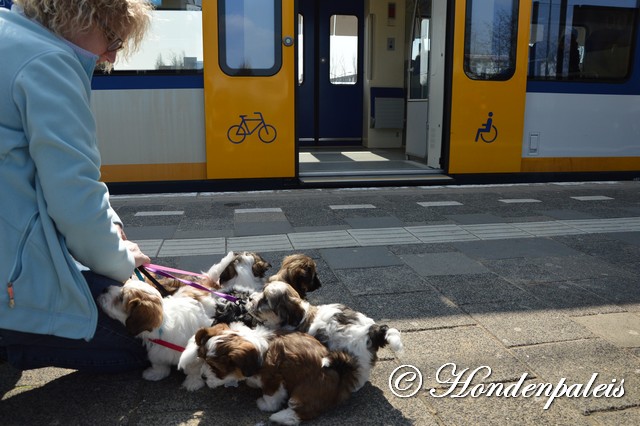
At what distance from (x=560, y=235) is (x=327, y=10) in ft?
26.7

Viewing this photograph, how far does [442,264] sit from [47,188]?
3281 mm

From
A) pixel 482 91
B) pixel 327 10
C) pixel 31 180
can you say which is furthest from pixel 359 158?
pixel 31 180

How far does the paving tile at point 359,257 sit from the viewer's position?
461 cm

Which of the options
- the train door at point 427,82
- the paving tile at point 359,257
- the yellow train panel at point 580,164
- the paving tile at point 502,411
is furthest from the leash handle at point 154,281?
the yellow train panel at point 580,164

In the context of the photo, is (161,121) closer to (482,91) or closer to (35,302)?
(482,91)

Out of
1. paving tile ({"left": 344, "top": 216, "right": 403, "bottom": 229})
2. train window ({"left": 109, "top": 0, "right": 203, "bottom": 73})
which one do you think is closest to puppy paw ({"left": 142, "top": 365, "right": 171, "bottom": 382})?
paving tile ({"left": 344, "top": 216, "right": 403, "bottom": 229})

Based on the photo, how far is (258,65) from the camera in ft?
23.8

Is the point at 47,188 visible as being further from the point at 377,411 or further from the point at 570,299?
the point at 570,299

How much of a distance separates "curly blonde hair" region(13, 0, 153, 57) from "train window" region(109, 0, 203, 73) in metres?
4.91

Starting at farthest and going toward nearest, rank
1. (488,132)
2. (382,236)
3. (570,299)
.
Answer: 1. (488,132)
2. (382,236)
3. (570,299)

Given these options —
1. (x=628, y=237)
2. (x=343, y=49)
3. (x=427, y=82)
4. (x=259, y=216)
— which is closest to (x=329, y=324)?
(x=259, y=216)

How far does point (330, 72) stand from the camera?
12.3m

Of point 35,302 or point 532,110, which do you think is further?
point 532,110

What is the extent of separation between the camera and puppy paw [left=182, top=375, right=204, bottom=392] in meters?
2.69
